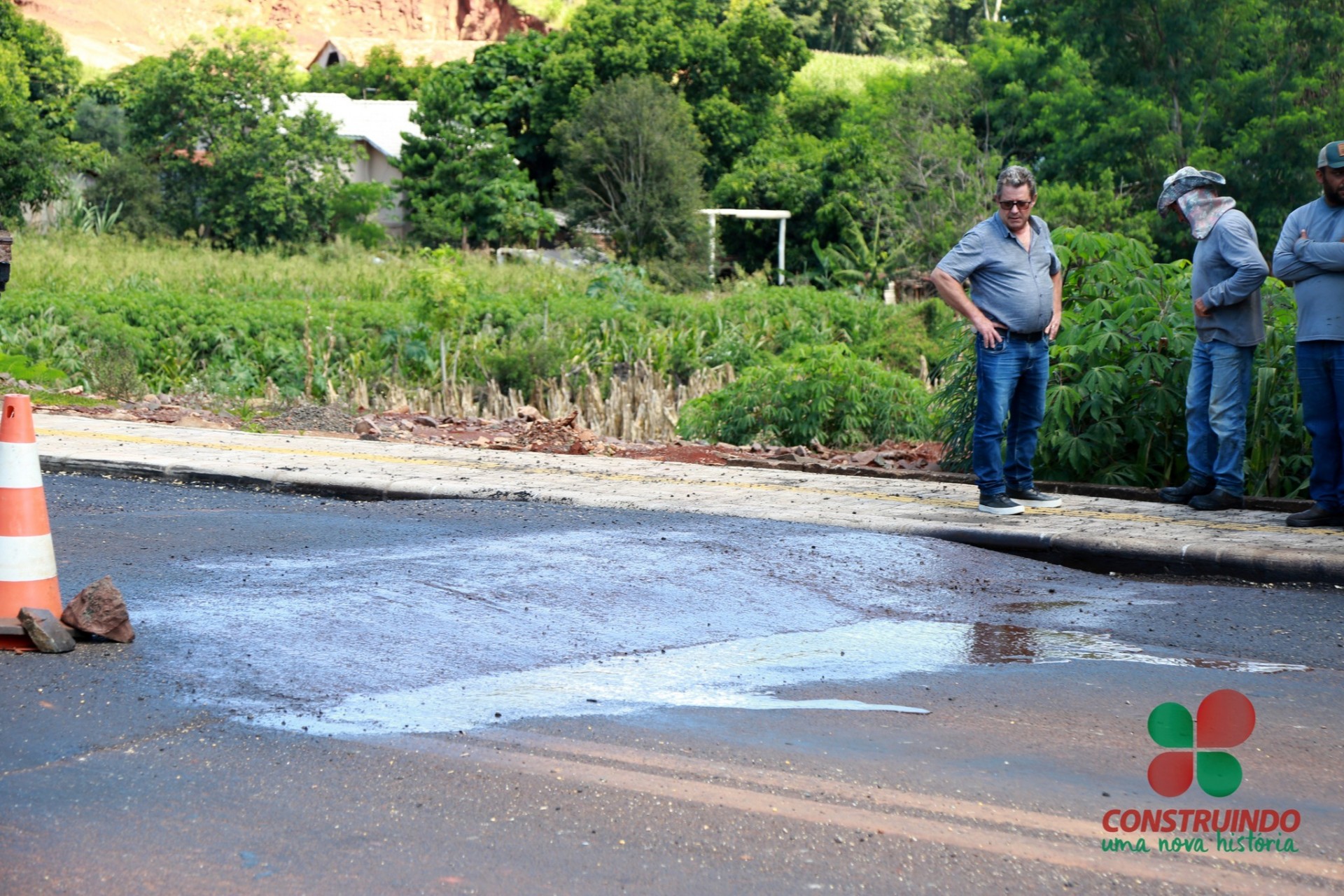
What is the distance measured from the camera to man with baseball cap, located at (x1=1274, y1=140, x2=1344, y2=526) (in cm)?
814

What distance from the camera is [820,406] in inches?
514

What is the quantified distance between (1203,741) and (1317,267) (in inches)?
176

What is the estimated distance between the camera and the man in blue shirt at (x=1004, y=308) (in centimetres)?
857

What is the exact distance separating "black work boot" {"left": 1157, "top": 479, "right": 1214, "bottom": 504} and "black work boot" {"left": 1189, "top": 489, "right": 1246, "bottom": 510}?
0.13m

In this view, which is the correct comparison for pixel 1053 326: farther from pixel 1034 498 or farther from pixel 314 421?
pixel 314 421

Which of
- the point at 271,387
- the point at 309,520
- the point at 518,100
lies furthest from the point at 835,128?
the point at 309,520

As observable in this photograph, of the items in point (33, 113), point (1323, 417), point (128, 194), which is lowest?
point (1323, 417)

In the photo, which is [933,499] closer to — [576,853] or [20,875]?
[576,853]

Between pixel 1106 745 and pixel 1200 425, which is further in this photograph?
pixel 1200 425

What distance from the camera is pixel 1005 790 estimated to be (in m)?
4.02

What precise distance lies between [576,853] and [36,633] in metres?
2.62

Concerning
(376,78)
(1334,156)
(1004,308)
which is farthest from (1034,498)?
(376,78)

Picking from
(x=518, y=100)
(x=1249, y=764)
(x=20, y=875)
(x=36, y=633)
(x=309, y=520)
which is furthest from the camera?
(x=518, y=100)

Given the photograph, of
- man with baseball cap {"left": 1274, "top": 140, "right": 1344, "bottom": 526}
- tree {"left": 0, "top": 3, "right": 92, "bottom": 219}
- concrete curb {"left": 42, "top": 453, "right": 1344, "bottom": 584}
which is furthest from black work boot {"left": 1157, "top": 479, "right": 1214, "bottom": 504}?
tree {"left": 0, "top": 3, "right": 92, "bottom": 219}
